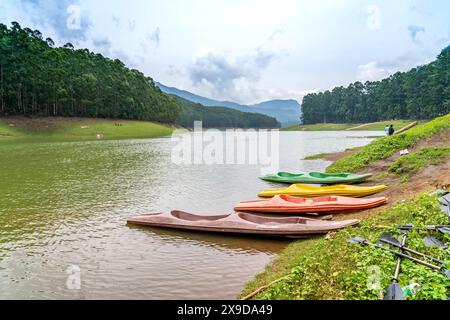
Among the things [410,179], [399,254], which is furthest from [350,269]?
[410,179]

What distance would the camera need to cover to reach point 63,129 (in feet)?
254

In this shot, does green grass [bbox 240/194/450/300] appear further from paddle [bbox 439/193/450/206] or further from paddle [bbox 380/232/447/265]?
paddle [bbox 380/232/447/265]

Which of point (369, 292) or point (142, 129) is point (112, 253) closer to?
point (369, 292)

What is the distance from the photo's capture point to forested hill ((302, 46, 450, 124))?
333 feet

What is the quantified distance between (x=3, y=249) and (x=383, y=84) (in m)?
159

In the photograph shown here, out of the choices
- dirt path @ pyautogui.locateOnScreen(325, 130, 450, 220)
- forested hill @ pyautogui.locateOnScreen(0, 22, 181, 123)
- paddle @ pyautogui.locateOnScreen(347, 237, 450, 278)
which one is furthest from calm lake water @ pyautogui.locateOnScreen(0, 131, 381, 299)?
forested hill @ pyautogui.locateOnScreen(0, 22, 181, 123)

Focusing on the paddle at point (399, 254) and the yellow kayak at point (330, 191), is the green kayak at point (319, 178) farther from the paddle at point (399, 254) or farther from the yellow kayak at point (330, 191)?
the paddle at point (399, 254)

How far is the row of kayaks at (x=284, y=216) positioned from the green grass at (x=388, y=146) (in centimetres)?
806

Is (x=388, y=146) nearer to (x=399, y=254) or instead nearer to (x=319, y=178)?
(x=319, y=178)

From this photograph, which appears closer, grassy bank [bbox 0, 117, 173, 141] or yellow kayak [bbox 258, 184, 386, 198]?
yellow kayak [bbox 258, 184, 386, 198]

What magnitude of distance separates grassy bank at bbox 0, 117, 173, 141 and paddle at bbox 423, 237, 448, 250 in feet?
219

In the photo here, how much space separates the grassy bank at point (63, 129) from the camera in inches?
2650

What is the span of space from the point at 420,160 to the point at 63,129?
73247 mm

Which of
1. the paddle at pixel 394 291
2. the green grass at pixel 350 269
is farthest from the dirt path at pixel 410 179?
the paddle at pixel 394 291
